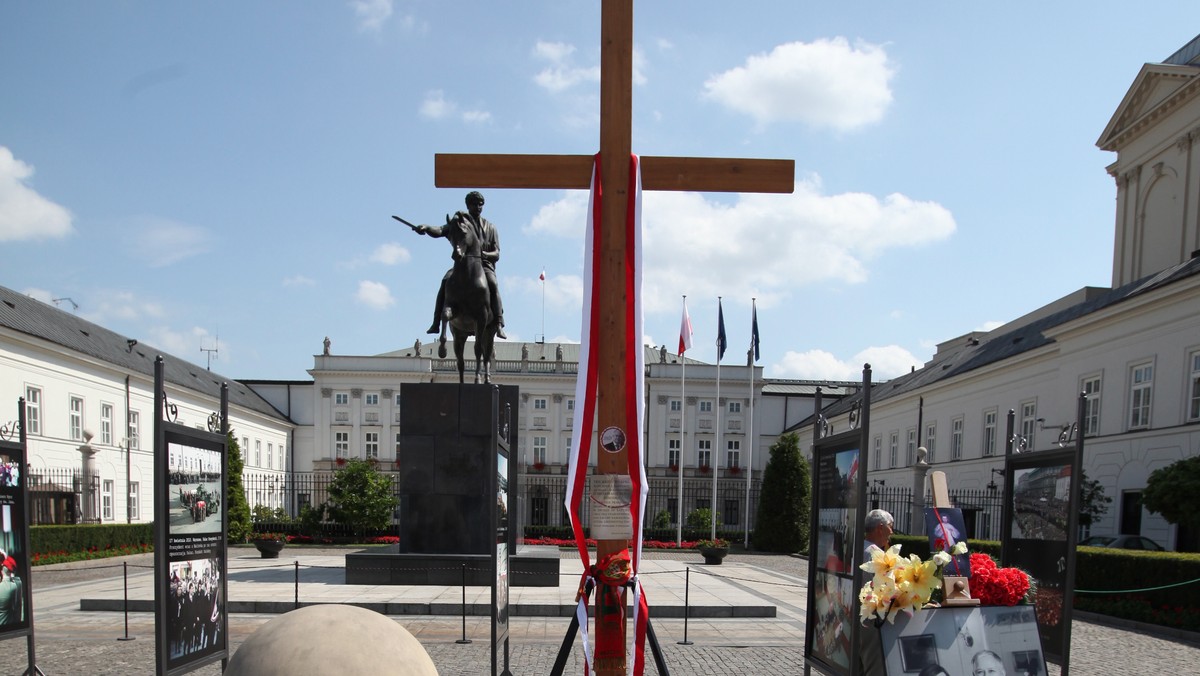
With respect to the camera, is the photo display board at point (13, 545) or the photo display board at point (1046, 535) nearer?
the photo display board at point (1046, 535)

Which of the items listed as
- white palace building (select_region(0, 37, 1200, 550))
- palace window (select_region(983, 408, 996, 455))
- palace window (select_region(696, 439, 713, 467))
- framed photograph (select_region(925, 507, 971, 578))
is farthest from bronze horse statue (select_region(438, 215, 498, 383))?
palace window (select_region(696, 439, 713, 467))

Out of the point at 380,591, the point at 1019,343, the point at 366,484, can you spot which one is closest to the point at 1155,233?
the point at 1019,343

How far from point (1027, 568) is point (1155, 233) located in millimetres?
36403

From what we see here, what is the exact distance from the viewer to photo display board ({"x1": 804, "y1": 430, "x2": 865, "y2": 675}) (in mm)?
4969

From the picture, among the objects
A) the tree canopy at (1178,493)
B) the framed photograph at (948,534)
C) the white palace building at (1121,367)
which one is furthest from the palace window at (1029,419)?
the framed photograph at (948,534)

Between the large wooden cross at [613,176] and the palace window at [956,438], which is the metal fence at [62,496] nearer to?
the large wooden cross at [613,176]

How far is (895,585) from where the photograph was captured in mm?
4773

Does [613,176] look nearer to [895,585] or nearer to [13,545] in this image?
[895,585]

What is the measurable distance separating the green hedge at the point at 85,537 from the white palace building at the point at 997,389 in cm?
352

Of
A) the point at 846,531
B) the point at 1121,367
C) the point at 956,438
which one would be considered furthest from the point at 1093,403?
the point at 846,531

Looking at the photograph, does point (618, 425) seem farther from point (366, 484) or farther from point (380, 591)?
point (366, 484)

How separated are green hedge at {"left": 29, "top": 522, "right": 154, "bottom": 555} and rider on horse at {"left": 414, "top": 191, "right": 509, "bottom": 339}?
46.6 ft

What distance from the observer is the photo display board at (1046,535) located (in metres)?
6.28

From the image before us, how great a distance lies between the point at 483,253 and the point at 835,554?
11.0m
